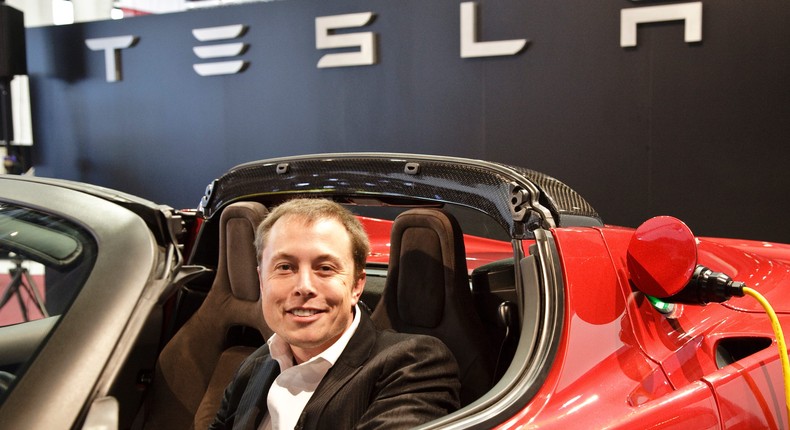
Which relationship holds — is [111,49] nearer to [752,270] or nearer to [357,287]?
[357,287]

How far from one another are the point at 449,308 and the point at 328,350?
1.07 feet

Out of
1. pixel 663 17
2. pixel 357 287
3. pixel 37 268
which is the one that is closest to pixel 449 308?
pixel 357 287

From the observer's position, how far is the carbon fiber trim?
156 centimetres

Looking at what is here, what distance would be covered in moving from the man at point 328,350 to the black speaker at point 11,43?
22.8ft

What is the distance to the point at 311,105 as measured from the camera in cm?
652

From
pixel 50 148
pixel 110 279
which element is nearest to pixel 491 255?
pixel 110 279

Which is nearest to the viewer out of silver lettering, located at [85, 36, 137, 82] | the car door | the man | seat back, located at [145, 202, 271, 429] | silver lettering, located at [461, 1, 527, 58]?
the car door

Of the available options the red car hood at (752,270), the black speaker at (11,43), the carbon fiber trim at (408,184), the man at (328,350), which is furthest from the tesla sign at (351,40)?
the man at (328,350)

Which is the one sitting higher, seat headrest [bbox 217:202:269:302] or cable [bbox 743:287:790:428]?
seat headrest [bbox 217:202:269:302]

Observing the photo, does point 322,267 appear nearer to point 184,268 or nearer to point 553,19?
point 184,268

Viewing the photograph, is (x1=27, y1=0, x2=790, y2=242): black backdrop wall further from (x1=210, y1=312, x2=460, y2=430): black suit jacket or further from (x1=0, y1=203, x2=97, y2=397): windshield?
(x1=0, y1=203, x2=97, y2=397): windshield

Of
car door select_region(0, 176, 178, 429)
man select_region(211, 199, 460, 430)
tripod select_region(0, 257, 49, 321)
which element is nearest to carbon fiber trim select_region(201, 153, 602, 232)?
man select_region(211, 199, 460, 430)

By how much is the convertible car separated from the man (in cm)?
15

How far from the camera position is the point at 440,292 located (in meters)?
1.64
